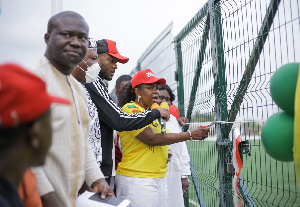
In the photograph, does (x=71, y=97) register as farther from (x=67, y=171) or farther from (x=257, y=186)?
(x=257, y=186)

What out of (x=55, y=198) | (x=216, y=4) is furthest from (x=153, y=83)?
(x=55, y=198)

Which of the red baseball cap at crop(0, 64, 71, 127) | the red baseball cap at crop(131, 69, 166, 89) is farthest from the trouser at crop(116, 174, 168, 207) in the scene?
the red baseball cap at crop(0, 64, 71, 127)

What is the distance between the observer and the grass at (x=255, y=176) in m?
2.66

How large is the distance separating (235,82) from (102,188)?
1.58 metres

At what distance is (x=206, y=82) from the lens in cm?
372

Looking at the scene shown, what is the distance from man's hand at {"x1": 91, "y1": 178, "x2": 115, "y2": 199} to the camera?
204cm

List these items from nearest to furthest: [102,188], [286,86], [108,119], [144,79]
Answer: [286,86] → [102,188] → [108,119] → [144,79]

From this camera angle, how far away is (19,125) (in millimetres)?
1028

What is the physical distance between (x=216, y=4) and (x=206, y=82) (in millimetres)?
821

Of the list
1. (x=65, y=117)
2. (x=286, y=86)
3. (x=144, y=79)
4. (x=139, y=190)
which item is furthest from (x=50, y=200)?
Result: (x=144, y=79)

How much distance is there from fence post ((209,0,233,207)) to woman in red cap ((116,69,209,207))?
197 millimetres

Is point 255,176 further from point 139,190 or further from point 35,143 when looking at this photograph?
point 35,143

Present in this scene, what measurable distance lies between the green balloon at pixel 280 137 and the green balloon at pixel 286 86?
64mm

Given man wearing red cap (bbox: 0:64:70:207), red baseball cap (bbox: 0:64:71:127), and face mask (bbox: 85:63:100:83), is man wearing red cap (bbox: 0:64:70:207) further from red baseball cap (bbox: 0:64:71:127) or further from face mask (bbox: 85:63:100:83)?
face mask (bbox: 85:63:100:83)
